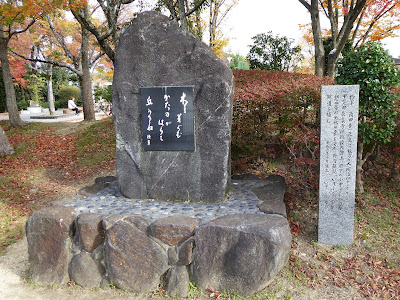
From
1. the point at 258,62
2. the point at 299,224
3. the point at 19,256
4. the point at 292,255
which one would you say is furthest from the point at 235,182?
the point at 258,62

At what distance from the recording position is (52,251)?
405cm

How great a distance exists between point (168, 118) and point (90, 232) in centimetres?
189

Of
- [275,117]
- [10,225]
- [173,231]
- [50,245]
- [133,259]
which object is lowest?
[10,225]

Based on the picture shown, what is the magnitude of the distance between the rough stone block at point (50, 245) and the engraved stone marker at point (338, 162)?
11.3 ft

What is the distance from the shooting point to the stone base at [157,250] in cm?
357

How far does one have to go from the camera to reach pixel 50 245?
404 cm

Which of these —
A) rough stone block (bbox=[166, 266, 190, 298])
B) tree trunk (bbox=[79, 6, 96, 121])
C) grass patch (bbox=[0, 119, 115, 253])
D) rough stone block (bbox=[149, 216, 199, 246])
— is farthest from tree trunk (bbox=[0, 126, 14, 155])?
rough stone block (bbox=[166, 266, 190, 298])

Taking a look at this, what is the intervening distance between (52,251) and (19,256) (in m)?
1.21

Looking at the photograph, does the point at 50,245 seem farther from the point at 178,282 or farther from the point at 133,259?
the point at 178,282

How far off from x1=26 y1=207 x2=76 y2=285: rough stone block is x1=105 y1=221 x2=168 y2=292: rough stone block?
596mm

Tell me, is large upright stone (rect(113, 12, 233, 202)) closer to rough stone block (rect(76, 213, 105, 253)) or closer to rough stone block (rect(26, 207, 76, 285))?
rough stone block (rect(76, 213, 105, 253))

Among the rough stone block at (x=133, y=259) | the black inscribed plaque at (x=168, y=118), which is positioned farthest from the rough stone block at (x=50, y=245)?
the black inscribed plaque at (x=168, y=118)

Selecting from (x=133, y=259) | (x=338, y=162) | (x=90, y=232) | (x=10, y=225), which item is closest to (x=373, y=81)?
(x=338, y=162)

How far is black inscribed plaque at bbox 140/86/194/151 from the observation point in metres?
4.55
